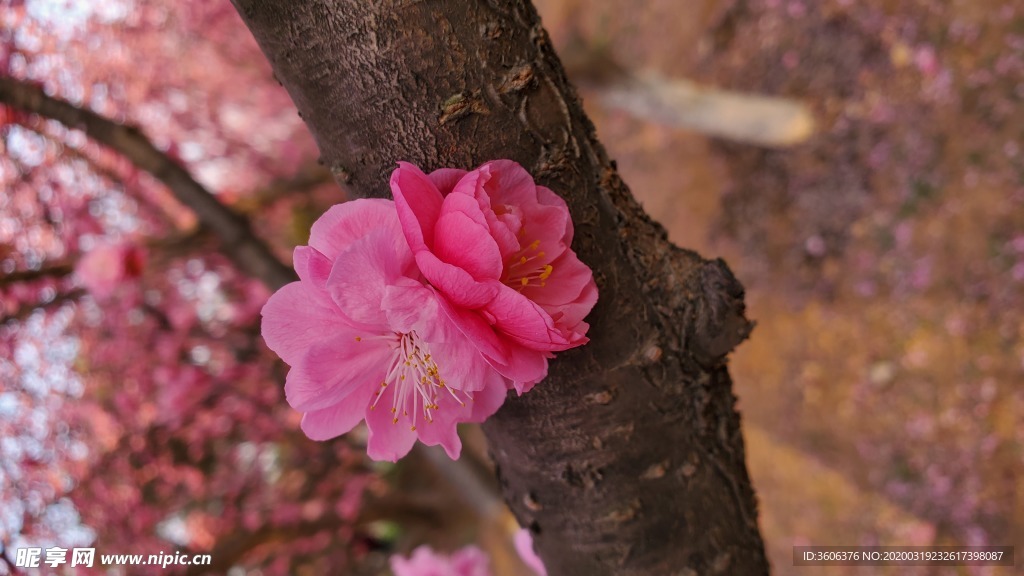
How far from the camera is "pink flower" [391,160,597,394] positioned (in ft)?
2.17

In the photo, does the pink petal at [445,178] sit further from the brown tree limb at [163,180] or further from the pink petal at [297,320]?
the brown tree limb at [163,180]

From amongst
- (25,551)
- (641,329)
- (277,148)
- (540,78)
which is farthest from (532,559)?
(277,148)

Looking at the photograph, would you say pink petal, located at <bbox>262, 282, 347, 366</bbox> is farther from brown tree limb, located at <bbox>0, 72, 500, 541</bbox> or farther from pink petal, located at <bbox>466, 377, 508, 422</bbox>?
brown tree limb, located at <bbox>0, 72, 500, 541</bbox>

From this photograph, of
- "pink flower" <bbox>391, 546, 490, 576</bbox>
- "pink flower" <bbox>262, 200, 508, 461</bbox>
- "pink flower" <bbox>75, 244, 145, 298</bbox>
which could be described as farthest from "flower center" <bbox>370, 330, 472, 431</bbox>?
"pink flower" <bbox>75, 244, 145, 298</bbox>

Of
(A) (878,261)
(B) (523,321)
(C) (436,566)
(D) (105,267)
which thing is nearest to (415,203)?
(B) (523,321)

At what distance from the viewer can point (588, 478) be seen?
91cm

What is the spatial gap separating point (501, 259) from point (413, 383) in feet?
0.76

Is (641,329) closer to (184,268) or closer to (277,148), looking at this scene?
(184,268)

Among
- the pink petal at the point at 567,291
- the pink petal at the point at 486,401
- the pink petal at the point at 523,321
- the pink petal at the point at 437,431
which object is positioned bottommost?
the pink petal at the point at 437,431

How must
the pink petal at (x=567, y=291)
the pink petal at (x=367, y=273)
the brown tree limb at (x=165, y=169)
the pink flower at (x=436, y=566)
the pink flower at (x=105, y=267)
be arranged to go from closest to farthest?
the pink petal at (x=367, y=273) < the pink petal at (x=567, y=291) < the brown tree limb at (x=165, y=169) < the pink flower at (x=436, y=566) < the pink flower at (x=105, y=267)

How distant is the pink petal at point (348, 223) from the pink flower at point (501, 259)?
1.3 inches

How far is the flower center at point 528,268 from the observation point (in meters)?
0.74

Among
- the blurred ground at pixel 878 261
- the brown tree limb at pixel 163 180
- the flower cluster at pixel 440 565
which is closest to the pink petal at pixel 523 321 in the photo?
the flower cluster at pixel 440 565

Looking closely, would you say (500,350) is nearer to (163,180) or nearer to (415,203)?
(415,203)
